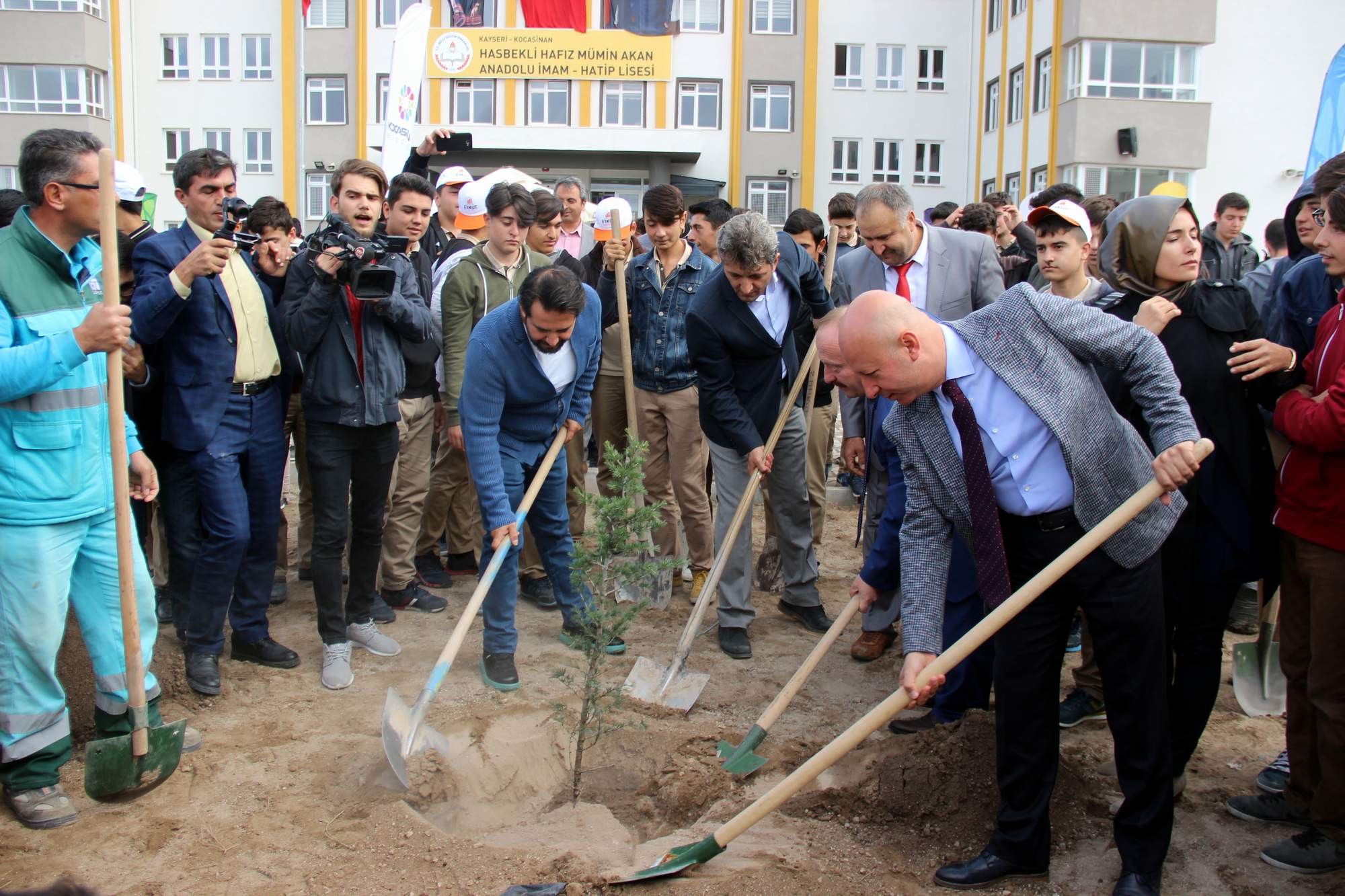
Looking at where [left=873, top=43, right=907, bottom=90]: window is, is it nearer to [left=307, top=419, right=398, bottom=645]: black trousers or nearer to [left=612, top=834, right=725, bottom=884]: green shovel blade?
[left=307, top=419, right=398, bottom=645]: black trousers

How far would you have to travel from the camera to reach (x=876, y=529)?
5223mm

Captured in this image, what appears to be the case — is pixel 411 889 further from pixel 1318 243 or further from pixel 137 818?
pixel 1318 243

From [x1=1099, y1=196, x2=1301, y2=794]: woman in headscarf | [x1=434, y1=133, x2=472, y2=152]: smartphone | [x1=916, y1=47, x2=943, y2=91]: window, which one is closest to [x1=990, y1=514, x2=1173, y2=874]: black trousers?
[x1=1099, y1=196, x2=1301, y2=794]: woman in headscarf

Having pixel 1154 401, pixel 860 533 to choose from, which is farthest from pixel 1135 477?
pixel 860 533

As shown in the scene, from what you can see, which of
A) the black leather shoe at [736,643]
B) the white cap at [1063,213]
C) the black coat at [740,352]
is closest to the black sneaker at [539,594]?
the black leather shoe at [736,643]

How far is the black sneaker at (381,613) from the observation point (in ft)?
18.5

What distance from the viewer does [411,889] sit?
3.18 metres

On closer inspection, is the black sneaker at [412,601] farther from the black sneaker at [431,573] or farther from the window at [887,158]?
the window at [887,158]

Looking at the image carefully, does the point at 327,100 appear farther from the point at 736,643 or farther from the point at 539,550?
the point at 736,643

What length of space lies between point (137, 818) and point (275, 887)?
0.75 meters

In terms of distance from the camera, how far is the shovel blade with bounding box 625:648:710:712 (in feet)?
15.4

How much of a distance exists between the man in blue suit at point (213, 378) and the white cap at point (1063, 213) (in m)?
3.40

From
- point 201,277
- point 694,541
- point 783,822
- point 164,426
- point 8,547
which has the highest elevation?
point 201,277

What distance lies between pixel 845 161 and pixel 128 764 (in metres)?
30.9
